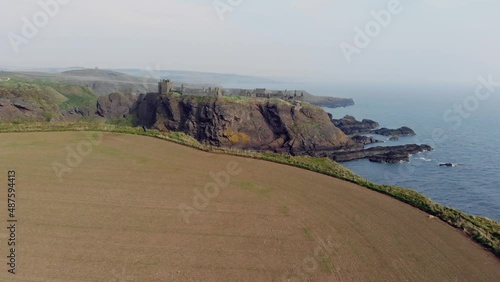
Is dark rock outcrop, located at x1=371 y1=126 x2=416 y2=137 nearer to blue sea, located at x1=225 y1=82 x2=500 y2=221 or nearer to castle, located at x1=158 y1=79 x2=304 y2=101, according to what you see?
blue sea, located at x1=225 y1=82 x2=500 y2=221

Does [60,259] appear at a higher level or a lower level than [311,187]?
lower

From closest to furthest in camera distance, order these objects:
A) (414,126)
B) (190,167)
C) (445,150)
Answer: (190,167)
(445,150)
(414,126)

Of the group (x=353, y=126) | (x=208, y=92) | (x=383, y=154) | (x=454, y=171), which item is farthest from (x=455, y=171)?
(x=208, y=92)

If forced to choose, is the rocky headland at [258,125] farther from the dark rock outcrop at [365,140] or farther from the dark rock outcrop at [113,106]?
the dark rock outcrop at [113,106]

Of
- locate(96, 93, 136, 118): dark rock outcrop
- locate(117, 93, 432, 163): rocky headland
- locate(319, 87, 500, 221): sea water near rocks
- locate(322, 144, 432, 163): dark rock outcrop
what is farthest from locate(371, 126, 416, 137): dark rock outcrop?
locate(96, 93, 136, 118): dark rock outcrop

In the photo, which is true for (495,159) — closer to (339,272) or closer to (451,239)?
(451,239)

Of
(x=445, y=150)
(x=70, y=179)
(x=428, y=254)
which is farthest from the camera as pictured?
(x=445, y=150)

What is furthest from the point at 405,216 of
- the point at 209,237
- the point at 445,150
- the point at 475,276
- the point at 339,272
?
the point at 445,150
